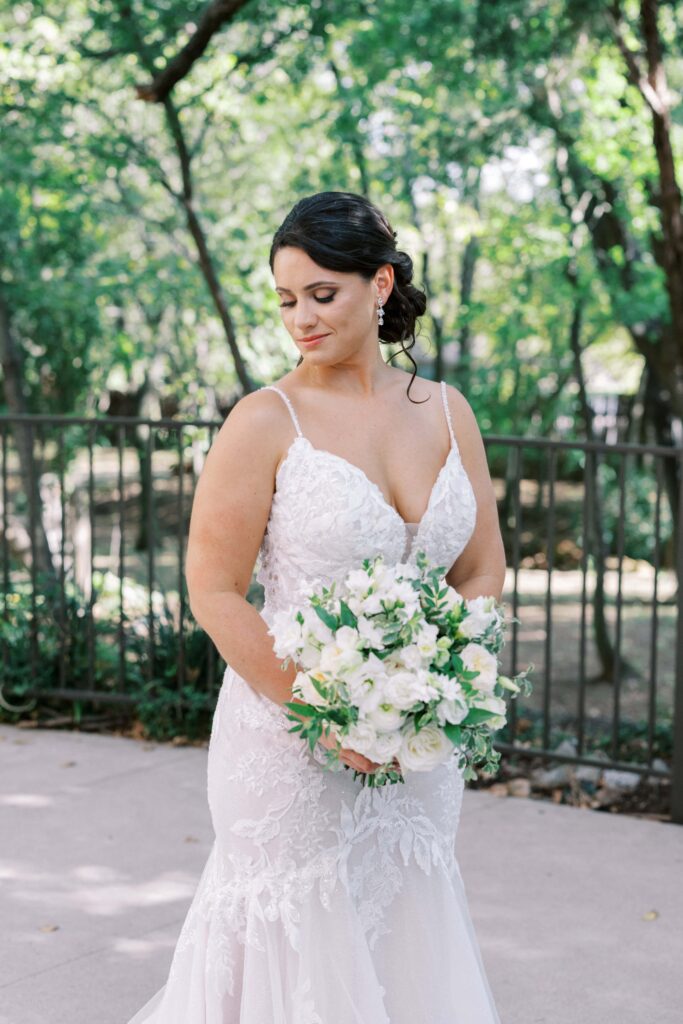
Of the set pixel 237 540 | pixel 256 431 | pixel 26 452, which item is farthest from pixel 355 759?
pixel 26 452

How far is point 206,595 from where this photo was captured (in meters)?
2.57

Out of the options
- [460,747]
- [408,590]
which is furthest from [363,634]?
[460,747]

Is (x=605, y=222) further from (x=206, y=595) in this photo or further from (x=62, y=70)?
(x=206, y=595)

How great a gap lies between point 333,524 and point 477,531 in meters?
0.44

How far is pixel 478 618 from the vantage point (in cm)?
233

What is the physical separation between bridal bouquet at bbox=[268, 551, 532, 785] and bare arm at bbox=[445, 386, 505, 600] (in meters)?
0.50

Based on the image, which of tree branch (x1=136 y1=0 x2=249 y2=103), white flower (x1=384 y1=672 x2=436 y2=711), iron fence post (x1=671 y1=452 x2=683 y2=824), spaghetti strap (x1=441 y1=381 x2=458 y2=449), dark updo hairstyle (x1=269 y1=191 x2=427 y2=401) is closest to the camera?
white flower (x1=384 y1=672 x2=436 y2=711)

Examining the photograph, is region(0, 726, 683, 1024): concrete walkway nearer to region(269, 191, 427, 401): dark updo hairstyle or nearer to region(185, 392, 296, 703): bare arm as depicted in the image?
region(185, 392, 296, 703): bare arm

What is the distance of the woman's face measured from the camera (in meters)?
2.52

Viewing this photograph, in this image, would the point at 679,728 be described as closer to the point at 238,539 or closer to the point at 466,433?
the point at 466,433

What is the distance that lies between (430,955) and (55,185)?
25.0 ft

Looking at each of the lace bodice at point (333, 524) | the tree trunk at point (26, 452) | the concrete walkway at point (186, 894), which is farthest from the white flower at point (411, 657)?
the tree trunk at point (26, 452)

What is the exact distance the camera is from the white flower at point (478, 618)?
7.57 feet

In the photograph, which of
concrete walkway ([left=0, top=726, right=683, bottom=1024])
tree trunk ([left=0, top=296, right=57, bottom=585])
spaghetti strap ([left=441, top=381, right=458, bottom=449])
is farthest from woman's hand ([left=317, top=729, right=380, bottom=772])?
tree trunk ([left=0, top=296, right=57, bottom=585])
